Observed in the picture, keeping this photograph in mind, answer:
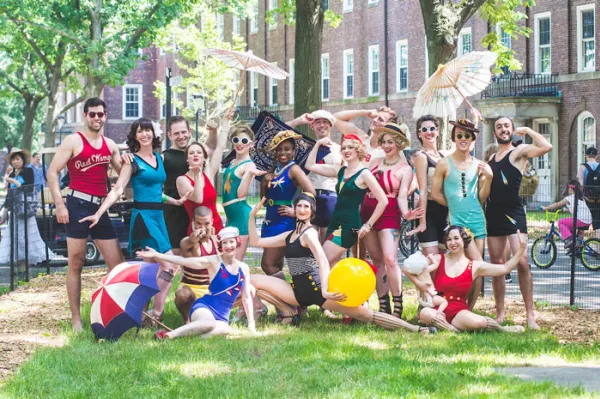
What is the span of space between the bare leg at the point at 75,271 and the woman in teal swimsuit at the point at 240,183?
1612mm

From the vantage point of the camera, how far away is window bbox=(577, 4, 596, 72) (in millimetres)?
35531

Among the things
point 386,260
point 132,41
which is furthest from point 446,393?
point 132,41

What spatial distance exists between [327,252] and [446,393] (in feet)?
12.0

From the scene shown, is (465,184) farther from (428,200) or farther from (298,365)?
(298,365)

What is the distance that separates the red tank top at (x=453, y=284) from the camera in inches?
387

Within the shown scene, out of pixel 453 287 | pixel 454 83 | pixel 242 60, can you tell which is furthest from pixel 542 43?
pixel 453 287

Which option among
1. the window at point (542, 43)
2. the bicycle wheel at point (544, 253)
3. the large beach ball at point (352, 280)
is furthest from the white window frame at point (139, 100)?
the large beach ball at point (352, 280)

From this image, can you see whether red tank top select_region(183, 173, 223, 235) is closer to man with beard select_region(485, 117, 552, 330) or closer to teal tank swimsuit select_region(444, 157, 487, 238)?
teal tank swimsuit select_region(444, 157, 487, 238)

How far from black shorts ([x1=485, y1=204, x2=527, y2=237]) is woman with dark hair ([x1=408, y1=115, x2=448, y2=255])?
1.58ft

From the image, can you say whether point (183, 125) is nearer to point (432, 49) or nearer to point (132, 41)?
point (432, 49)

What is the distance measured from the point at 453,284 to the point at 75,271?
3.78m

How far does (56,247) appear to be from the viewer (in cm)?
1842

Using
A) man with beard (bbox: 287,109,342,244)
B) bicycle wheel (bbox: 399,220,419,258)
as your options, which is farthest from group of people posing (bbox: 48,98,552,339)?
bicycle wheel (bbox: 399,220,419,258)

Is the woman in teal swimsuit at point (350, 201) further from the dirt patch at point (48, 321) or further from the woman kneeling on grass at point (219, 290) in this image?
the dirt patch at point (48, 321)
